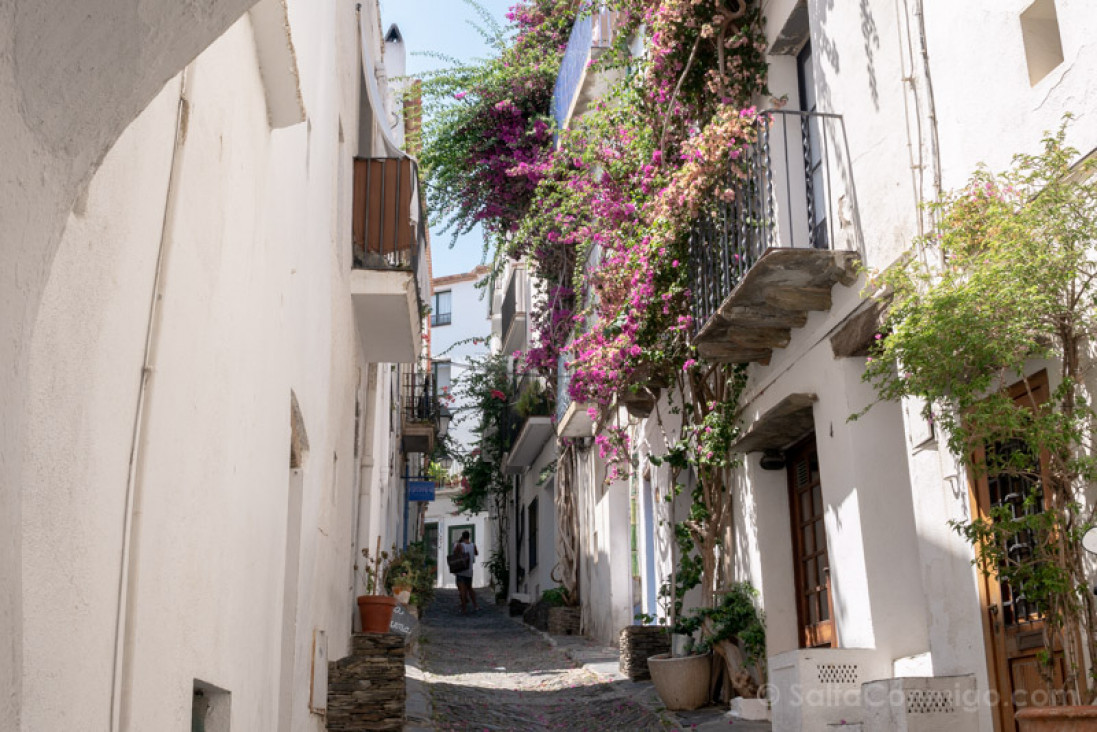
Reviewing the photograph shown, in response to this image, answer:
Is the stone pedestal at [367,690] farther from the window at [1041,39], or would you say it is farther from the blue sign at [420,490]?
the blue sign at [420,490]

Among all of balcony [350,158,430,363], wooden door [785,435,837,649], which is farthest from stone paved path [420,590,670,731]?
balcony [350,158,430,363]

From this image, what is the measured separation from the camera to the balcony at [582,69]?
15.7 m

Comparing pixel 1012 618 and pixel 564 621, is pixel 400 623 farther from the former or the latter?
pixel 564 621

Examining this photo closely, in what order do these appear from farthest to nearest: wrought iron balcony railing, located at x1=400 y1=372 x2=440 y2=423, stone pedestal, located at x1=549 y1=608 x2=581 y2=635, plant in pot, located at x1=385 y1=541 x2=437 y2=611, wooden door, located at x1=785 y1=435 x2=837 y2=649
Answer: wrought iron balcony railing, located at x1=400 y1=372 x2=440 y2=423 < stone pedestal, located at x1=549 y1=608 x2=581 y2=635 < plant in pot, located at x1=385 y1=541 x2=437 y2=611 < wooden door, located at x1=785 y1=435 x2=837 y2=649

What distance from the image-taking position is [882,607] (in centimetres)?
780

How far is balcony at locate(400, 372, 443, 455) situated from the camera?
22344mm

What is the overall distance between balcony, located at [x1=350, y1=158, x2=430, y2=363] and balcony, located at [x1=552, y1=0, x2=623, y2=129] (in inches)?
205

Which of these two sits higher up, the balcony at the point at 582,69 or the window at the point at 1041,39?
the balcony at the point at 582,69

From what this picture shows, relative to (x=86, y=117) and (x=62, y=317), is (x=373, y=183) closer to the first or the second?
(x=62, y=317)

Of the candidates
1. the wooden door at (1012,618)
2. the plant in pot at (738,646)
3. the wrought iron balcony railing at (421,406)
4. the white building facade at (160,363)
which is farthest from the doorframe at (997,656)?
the wrought iron balcony railing at (421,406)

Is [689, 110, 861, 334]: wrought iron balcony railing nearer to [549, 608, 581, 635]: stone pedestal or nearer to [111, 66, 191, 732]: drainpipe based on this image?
[111, 66, 191, 732]: drainpipe

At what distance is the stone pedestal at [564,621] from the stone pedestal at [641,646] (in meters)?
6.10

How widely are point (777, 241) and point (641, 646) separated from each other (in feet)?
16.3

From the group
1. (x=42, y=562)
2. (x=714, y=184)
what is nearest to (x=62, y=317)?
(x=42, y=562)
